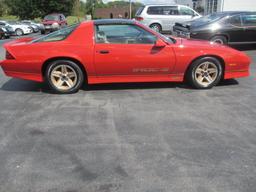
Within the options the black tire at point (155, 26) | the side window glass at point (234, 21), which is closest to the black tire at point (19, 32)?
the black tire at point (155, 26)

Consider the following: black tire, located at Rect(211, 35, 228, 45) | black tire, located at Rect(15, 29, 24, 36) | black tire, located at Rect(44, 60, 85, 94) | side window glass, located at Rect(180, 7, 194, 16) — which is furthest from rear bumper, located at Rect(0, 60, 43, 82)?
black tire, located at Rect(15, 29, 24, 36)

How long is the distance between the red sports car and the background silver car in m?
10.0

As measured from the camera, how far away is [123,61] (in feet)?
17.2

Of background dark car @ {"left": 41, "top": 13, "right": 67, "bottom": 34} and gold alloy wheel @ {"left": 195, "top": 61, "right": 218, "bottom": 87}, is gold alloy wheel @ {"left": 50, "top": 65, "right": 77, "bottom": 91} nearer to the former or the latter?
gold alloy wheel @ {"left": 195, "top": 61, "right": 218, "bottom": 87}

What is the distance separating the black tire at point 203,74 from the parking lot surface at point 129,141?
0.62ft

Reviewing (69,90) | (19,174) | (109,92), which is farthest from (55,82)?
(19,174)

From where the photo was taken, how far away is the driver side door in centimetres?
523

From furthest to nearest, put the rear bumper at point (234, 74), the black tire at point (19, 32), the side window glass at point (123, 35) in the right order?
1. the black tire at point (19, 32)
2. the rear bumper at point (234, 74)
3. the side window glass at point (123, 35)

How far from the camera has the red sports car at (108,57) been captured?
17.1 ft

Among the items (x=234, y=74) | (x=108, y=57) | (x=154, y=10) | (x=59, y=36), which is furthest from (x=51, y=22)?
(x=234, y=74)

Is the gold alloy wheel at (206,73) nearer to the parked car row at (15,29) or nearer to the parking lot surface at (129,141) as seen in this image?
the parking lot surface at (129,141)

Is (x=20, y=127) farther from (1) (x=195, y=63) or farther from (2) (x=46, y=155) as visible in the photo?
(1) (x=195, y=63)

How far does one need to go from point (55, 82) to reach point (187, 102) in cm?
252

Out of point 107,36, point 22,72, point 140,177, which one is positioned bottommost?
point 140,177
